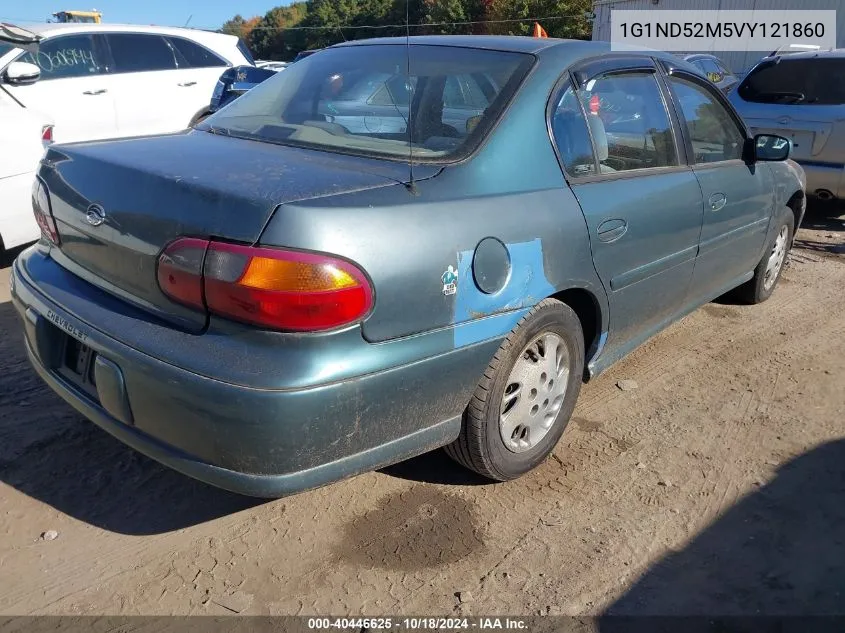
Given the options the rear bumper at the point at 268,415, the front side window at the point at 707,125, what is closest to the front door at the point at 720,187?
the front side window at the point at 707,125

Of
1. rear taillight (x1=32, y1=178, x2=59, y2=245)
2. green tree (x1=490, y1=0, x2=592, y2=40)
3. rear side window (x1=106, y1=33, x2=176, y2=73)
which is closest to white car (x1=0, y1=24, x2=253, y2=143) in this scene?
rear side window (x1=106, y1=33, x2=176, y2=73)

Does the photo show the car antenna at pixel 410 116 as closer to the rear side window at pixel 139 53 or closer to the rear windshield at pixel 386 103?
the rear windshield at pixel 386 103

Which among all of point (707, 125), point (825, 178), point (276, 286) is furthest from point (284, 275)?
point (825, 178)

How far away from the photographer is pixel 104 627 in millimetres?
2152

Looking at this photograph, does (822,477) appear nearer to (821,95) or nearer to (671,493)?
(671,493)

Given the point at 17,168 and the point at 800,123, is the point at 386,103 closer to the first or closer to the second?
the point at 17,168

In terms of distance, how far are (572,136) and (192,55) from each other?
21.1 ft

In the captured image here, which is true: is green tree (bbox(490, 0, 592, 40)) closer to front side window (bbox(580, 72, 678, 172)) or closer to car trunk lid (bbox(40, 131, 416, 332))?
front side window (bbox(580, 72, 678, 172))

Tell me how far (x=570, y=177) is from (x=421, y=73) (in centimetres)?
76

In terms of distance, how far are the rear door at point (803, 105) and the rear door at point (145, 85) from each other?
18.9 ft

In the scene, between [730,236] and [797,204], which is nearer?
[730,236]

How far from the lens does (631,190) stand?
3066mm

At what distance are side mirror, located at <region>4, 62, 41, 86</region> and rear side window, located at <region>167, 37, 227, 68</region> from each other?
2.21m

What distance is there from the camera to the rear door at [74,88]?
21.3 ft
